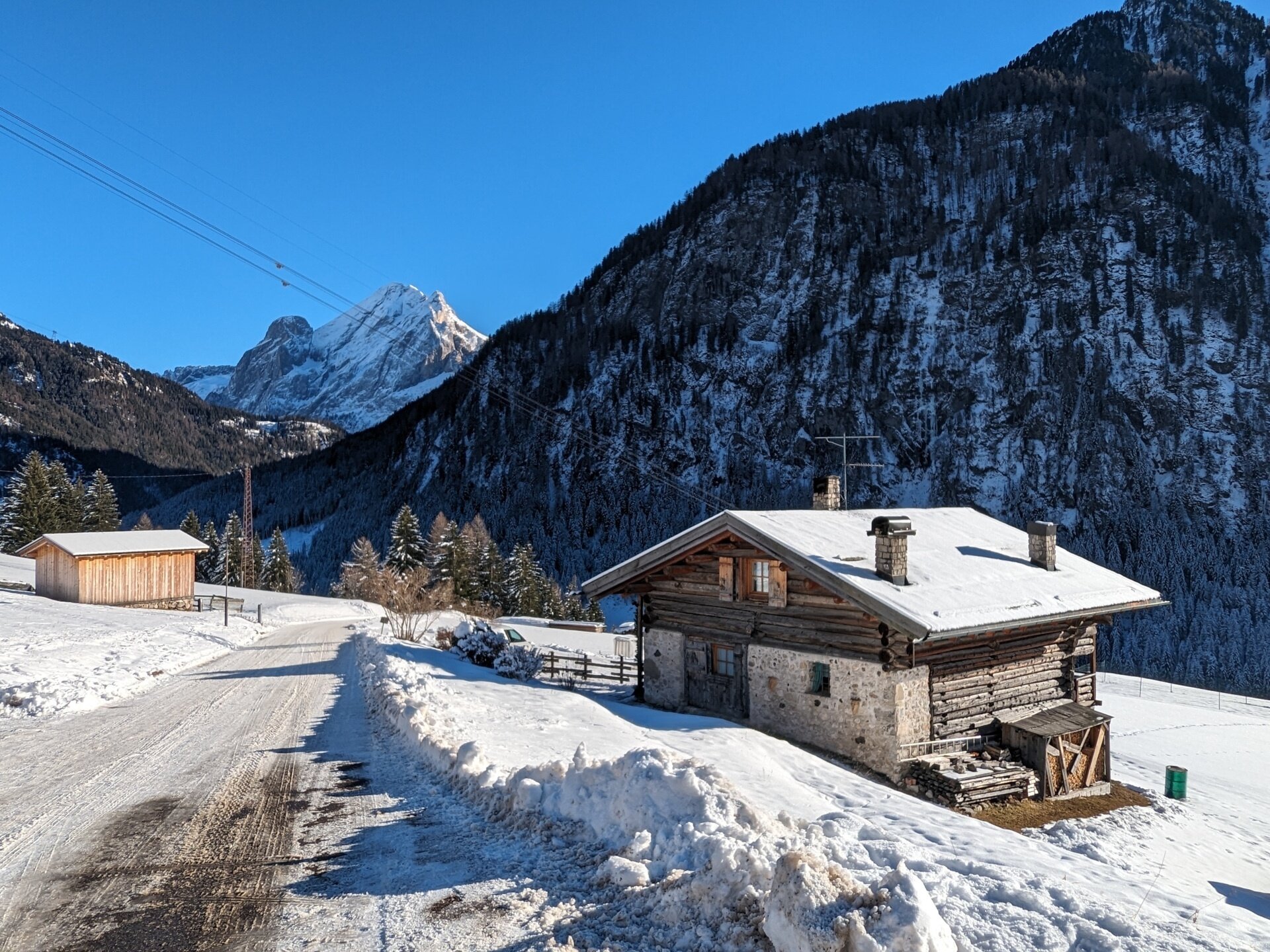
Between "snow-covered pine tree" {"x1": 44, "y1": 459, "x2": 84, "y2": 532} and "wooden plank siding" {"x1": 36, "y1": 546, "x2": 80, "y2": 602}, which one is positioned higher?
"snow-covered pine tree" {"x1": 44, "y1": 459, "x2": 84, "y2": 532}

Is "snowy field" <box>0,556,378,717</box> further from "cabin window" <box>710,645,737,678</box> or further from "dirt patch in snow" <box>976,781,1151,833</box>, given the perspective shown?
"dirt patch in snow" <box>976,781,1151,833</box>

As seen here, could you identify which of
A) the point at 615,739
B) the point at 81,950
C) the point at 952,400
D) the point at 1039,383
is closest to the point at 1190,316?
the point at 1039,383

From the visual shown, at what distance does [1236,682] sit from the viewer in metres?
63.9

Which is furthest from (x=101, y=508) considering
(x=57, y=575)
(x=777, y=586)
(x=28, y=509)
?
(x=777, y=586)

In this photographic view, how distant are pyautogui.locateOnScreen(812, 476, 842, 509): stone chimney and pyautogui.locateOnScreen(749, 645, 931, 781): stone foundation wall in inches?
310

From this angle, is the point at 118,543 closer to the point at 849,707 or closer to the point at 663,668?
the point at 663,668

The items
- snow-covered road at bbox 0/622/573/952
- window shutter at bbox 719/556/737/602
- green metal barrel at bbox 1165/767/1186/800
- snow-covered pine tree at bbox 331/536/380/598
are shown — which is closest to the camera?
snow-covered road at bbox 0/622/573/952

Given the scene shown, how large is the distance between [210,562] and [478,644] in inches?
2598

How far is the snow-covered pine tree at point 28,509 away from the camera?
63.8 meters

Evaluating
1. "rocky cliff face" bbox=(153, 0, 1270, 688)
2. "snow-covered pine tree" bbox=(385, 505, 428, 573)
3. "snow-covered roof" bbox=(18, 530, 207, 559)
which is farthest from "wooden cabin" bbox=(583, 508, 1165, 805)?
"rocky cliff face" bbox=(153, 0, 1270, 688)

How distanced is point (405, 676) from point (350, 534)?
398 feet

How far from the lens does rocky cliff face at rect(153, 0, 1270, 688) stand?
97.6 m

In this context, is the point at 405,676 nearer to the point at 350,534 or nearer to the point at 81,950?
the point at 81,950

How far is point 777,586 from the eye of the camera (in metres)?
18.7
